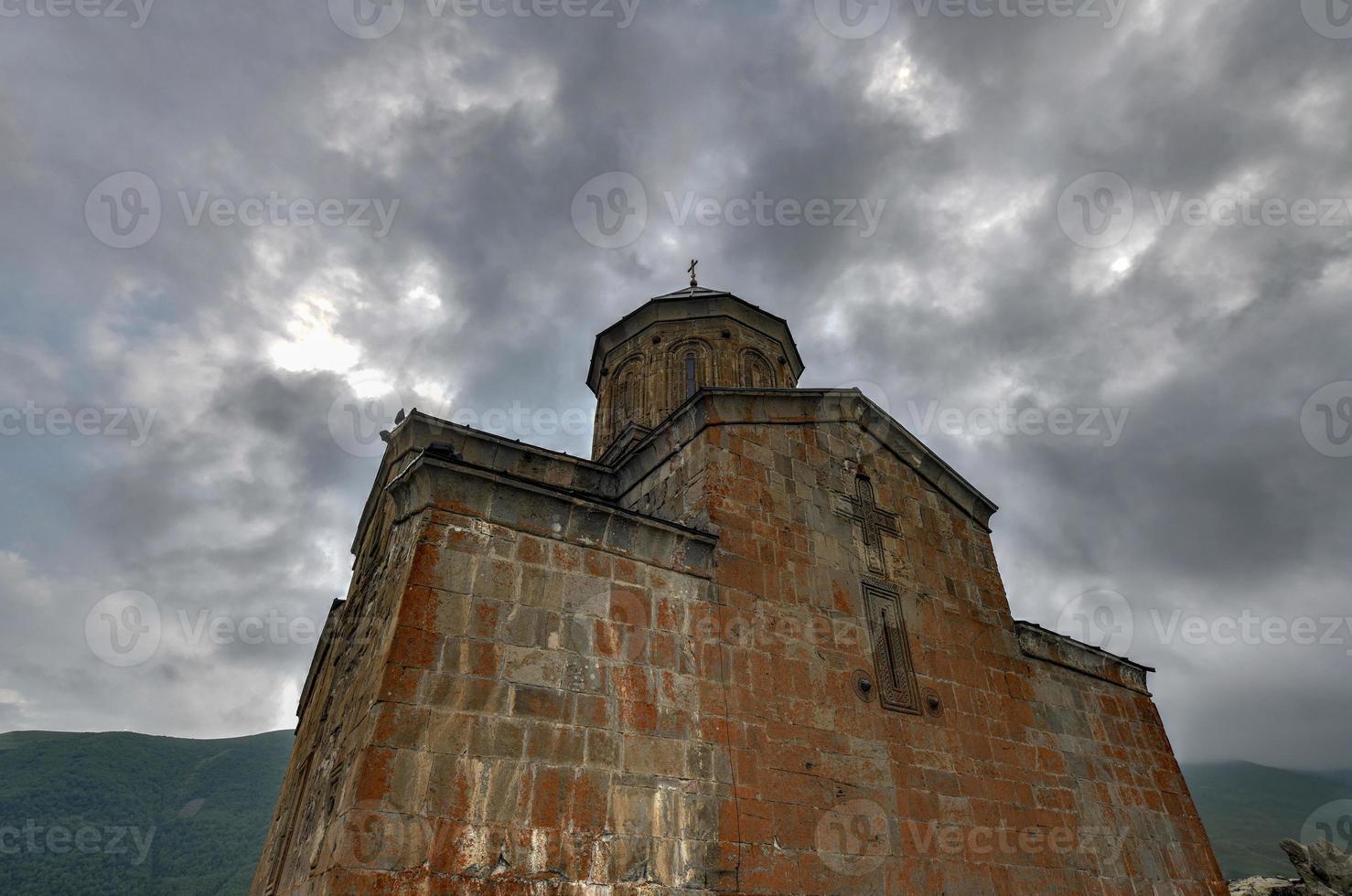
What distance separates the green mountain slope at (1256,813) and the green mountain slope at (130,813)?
63.4 meters

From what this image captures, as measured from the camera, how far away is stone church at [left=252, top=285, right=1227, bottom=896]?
203 inches

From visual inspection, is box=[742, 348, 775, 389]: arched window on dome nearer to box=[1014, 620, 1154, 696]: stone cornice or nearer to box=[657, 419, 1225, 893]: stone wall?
box=[657, 419, 1225, 893]: stone wall

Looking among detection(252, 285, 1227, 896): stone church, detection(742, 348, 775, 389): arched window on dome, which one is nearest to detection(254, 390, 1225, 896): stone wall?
detection(252, 285, 1227, 896): stone church

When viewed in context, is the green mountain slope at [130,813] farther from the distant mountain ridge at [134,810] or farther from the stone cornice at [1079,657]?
the stone cornice at [1079,657]

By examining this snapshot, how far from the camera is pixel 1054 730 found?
9148 millimetres

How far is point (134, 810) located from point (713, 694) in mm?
64271

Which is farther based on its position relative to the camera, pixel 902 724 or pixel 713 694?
pixel 902 724

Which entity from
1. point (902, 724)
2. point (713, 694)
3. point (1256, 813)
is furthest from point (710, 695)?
point (1256, 813)

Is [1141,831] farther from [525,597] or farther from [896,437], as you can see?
[525,597]

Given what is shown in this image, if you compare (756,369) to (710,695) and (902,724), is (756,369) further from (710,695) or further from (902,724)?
(710,695)

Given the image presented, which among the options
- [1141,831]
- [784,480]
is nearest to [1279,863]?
[1141,831]

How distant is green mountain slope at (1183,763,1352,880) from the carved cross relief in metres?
50.8

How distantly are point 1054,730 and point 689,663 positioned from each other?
565 centimetres

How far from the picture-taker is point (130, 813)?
51.2 meters
